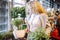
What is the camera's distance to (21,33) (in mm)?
1991

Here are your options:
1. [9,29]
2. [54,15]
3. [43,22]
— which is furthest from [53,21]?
[9,29]

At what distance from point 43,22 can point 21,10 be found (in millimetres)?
386

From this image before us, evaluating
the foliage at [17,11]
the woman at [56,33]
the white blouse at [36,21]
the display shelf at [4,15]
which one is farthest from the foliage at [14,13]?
the woman at [56,33]

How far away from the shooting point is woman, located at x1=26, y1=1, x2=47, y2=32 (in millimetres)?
1855

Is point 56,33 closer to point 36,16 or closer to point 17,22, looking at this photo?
point 36,16

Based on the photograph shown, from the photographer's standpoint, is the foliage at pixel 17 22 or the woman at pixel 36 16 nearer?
the woman at pixel 36 16

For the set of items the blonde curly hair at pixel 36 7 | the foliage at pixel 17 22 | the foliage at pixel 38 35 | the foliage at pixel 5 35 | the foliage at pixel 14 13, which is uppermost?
the blonde curly hair at pixel 36 7

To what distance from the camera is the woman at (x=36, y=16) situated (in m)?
1.86

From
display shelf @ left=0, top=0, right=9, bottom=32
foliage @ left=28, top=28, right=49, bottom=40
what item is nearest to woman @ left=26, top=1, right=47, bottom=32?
foliage @ left=28, top=28, right=49, bottom=40

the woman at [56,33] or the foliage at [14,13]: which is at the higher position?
the foliage at [14,13]

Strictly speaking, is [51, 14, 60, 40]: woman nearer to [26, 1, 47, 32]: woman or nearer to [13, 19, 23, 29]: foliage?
[26, 1, 47, 32]: woman

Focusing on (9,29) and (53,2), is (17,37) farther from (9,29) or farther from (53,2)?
(53,2)

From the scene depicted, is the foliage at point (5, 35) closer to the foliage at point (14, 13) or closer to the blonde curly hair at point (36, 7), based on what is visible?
the foliage at point (14, 13)

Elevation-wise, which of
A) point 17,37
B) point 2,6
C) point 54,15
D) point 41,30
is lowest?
point 17,37
